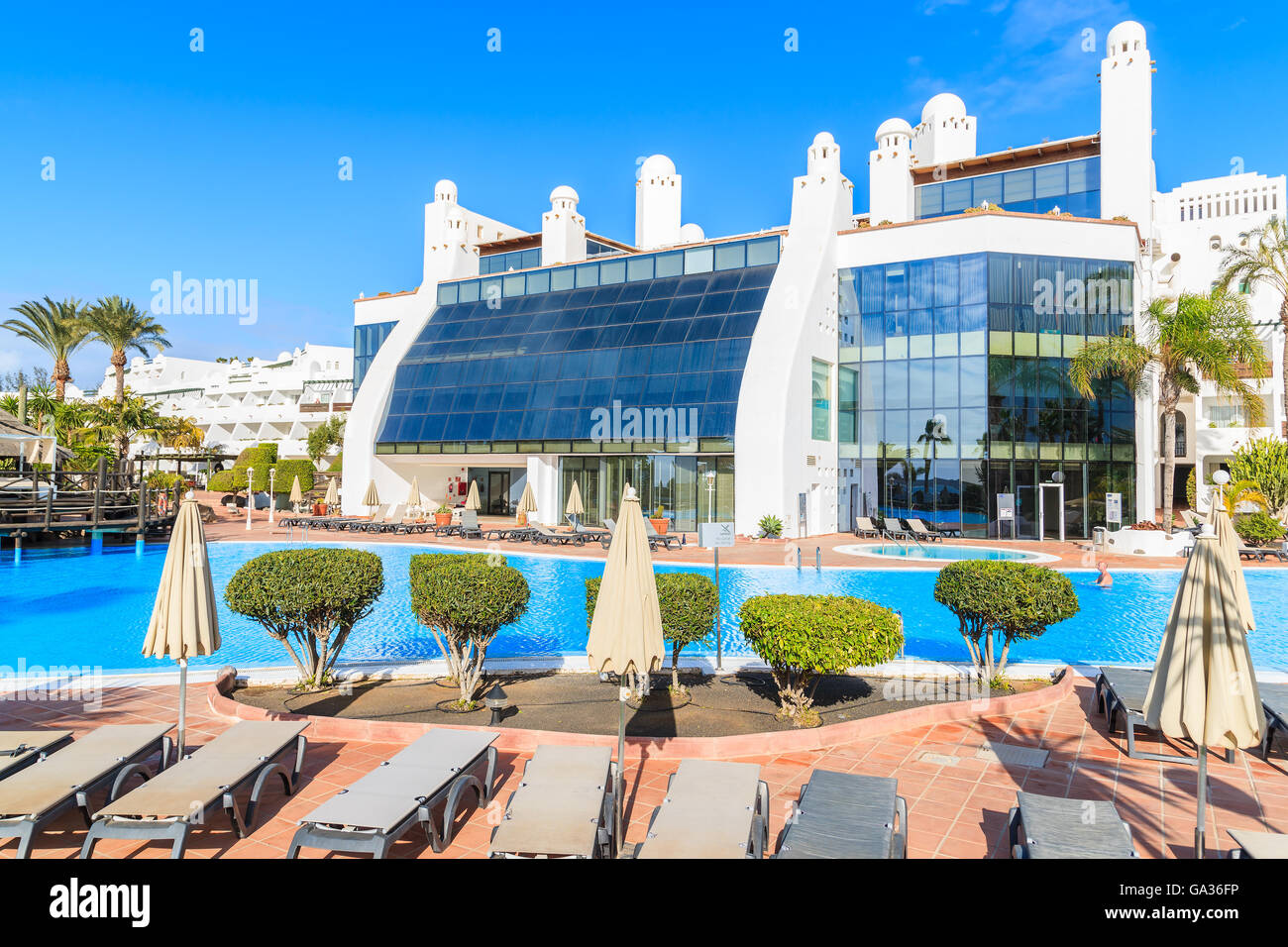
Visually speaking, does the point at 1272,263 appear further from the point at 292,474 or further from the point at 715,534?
the point at 292,474

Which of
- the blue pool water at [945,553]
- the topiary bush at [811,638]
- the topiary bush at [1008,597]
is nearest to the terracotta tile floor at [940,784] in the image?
the topiary bush at [811,638]

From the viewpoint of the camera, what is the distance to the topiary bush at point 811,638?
22.2ft

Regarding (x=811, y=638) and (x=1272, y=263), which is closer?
(x=811, y=638)

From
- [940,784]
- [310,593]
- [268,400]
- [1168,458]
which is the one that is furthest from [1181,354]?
[268,400]

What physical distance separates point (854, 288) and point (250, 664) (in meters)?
25.0

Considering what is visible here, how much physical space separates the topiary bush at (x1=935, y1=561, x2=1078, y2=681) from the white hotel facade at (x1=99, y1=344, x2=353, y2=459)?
56297 millimetres

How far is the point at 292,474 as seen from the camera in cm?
3859

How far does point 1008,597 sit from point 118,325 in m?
45.2

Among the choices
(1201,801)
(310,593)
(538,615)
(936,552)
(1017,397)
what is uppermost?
(1017,397)

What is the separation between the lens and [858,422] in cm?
2914

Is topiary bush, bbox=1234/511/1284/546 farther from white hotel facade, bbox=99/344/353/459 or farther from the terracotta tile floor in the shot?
white hotel facade, bbox=99/344/353/459

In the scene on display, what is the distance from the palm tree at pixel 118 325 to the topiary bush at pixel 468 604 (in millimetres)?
39092
